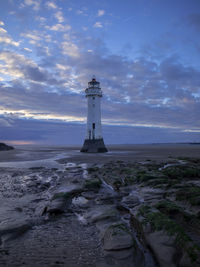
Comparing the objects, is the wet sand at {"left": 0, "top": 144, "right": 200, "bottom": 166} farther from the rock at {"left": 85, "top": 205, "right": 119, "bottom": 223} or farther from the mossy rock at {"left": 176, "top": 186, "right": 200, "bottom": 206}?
the rock at {"left": 85, "top": 205, "right": 119, "bottom": 223}

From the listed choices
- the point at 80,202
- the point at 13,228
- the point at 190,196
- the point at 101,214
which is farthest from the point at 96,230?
the point at 190,196

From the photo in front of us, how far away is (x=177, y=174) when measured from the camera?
1038 centimetres

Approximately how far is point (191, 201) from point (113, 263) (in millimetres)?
3575

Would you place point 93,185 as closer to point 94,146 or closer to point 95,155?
point 95,155

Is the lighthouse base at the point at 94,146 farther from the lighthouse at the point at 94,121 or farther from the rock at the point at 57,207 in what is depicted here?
the rock at the point at 57,207

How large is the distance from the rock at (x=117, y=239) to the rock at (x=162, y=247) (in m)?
0.42

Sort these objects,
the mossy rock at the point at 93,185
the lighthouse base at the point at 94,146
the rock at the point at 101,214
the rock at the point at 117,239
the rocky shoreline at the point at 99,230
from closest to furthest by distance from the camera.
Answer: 1. the rocky shoreline at the point at 99,230
2. the rock at the point at 117,239
3. the rock at the point at 101,214
4. the mossy rock at the point at 93,185
5. the lighthouse base at the point at 94,146

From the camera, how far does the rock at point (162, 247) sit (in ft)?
9.98

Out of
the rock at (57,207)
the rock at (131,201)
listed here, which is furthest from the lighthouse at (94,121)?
the rock at (57,207)

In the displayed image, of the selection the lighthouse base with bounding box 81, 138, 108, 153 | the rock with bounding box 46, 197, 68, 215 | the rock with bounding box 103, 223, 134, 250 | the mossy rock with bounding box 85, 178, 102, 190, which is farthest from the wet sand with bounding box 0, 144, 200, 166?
the rock with bounding box 103, 223, 134, 250

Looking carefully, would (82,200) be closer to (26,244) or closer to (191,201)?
(26,244)

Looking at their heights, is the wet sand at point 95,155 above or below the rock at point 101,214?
below

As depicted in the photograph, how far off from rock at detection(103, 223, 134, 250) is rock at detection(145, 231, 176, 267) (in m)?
0.42

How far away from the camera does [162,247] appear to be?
3.33 meters
